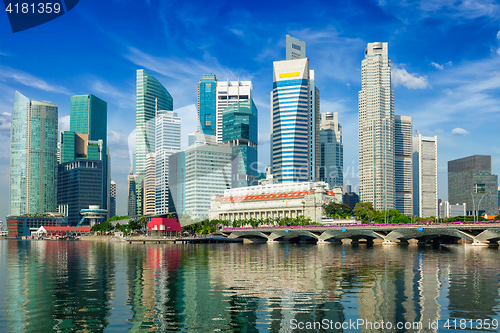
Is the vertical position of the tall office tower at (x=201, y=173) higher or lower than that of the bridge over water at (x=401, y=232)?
higher

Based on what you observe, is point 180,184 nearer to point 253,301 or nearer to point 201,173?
point 201,173

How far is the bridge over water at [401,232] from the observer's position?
125 meters

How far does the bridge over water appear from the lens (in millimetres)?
124625

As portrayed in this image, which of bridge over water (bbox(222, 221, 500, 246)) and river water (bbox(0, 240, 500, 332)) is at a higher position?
river water (bbox(0, 240, 500, 332))

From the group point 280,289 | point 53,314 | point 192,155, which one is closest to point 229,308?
point 280,289

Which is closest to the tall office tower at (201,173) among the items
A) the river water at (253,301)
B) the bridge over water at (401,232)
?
the bridge over water at (401,232)

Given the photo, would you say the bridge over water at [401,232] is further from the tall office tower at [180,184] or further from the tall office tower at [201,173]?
the tall office tower at [180,184]

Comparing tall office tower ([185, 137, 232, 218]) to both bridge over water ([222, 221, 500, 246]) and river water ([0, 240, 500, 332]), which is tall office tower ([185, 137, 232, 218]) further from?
river water ([0, 240, 500, 332])

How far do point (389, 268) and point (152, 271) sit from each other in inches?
1340

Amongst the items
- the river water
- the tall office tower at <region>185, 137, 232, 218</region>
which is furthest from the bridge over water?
the river water

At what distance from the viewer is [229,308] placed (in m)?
34.4

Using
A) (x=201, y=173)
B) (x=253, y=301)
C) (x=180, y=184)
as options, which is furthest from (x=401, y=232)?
(x=253, y=301)

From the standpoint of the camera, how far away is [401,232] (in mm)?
141500

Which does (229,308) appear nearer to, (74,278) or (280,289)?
(280,289)
